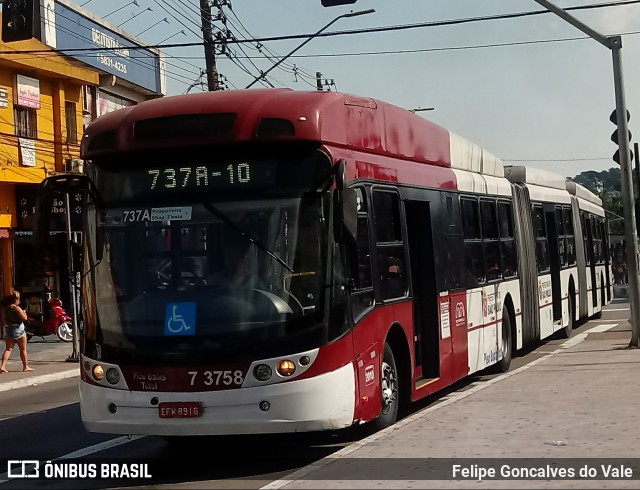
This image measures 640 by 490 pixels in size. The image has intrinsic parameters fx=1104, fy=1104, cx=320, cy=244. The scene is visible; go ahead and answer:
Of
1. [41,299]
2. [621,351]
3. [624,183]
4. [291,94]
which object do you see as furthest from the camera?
[41,299]

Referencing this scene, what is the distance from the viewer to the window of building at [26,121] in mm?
31906

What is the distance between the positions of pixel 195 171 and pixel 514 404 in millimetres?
4318

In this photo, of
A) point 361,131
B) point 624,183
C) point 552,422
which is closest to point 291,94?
point 361,131

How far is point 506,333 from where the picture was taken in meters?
16.6

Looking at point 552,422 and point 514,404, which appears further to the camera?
point 514,404

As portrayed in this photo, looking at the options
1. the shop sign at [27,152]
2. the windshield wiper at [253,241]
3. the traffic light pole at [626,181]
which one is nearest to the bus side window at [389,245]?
the windshield wiper at [253,241]

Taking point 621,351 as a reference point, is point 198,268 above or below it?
above

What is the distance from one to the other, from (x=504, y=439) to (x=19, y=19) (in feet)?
34.3

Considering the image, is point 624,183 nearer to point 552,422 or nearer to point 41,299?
point 552,422

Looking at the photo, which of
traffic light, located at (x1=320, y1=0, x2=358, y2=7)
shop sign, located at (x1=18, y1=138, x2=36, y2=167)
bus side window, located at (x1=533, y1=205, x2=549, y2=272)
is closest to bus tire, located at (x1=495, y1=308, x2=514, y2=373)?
bus side window, located at (x1=533, y1=205, x2=549, y2=272)

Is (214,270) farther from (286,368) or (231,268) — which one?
(286,368)

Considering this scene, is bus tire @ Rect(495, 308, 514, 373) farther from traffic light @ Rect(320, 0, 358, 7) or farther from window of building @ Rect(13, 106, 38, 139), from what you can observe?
window of building @ Rect(13, 106, 38, 139)

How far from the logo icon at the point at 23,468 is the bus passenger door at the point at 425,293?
4.34m

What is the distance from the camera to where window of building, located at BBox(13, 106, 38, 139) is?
105ft
